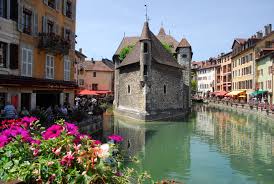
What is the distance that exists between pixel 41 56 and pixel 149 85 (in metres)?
17.4

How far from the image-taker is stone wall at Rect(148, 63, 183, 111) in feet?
122

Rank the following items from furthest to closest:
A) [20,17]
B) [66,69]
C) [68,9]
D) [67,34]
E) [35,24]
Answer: [68,9], [67,34], [66,69], [35,24], [20,17]

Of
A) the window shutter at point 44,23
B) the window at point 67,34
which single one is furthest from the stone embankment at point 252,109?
the window shutter at point 44,23

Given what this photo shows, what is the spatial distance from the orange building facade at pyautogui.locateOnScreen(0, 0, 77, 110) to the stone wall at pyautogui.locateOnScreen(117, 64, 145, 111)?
42.9 ft

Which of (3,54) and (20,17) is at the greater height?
(20,17)

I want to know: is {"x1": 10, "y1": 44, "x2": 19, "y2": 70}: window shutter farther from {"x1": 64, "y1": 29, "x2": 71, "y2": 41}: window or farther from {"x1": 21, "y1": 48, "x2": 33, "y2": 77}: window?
{"x1": 64, "y1": 29, "x2": 71, "y2": 41}: window

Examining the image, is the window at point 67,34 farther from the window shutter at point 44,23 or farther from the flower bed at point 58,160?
the flower bed at point 58,160

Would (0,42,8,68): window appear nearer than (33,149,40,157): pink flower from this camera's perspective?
No

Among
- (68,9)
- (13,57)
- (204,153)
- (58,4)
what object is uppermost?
(68,9)

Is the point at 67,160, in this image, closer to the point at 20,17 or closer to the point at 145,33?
the point at 20,17

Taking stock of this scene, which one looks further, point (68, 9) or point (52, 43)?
point (68, 9)

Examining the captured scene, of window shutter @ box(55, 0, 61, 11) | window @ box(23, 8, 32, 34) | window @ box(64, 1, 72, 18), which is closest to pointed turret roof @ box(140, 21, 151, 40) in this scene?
window @ box(64, 1, 72, 18)

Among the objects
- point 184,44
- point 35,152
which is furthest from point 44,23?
point 184,44

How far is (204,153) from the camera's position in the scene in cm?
1894
